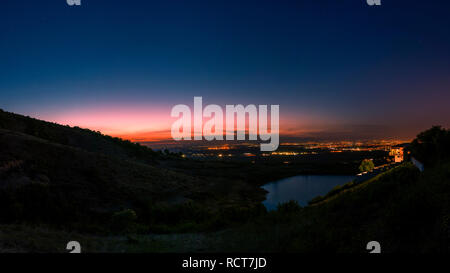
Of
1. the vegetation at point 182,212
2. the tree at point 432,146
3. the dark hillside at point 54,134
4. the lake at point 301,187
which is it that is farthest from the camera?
the lake at point 301,187

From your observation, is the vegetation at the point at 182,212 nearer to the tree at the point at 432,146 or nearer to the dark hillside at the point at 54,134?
the tree at the point at 432,146

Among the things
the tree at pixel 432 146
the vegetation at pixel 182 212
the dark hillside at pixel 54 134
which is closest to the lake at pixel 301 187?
the vegetation at pixel 182 212

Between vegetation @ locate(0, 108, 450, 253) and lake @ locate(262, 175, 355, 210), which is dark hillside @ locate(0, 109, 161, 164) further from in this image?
lake @ locate(262, 175, 355, 210)

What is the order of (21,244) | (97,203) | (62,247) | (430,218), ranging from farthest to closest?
(97,203), (62,247), (21,244), (430,218)

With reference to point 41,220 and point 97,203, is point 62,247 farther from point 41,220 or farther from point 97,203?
point 97,203

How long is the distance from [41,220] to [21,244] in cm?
761

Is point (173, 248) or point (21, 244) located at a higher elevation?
point (21, 244)

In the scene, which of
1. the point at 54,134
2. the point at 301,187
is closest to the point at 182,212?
Answer: the point at 301,187

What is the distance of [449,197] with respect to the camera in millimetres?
7039

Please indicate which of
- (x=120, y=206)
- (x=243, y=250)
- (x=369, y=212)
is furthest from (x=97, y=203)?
(x=369, y=212)

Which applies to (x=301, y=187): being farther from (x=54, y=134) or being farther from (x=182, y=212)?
(x=54, y=134)

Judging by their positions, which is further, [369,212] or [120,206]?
[120,206]

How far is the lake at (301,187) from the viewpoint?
144 ft

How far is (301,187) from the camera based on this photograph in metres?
54.6
